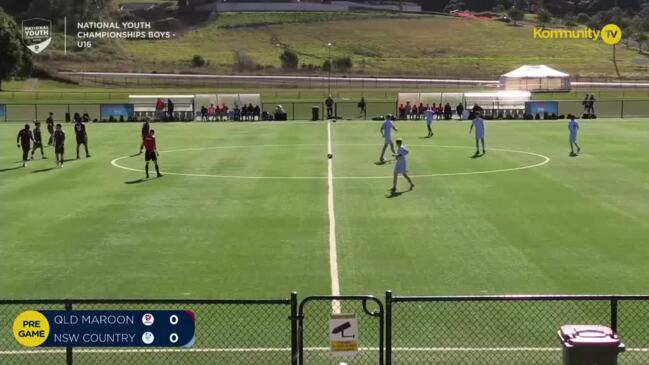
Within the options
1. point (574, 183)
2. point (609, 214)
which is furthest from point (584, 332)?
point (574, 183)

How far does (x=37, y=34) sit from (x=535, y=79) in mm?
69569

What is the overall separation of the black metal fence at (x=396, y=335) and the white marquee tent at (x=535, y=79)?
82.4 metres

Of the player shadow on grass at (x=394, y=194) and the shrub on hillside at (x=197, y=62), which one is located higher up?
the shrub on hillside at (x=197, y=62)

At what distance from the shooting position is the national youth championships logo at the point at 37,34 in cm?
11625

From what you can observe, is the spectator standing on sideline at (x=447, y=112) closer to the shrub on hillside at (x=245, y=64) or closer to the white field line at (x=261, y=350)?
the white field line at (x=261, y=350)

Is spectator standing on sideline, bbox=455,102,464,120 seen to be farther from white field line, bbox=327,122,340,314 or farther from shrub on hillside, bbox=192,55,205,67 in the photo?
shrub on hillside, bbox=192,55,205,67

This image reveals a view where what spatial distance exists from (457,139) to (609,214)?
84.7ft

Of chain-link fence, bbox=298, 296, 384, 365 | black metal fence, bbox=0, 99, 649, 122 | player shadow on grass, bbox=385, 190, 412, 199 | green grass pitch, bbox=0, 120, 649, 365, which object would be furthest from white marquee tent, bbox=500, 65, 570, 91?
chain-link fence, bbox=298, 296, 384, 365

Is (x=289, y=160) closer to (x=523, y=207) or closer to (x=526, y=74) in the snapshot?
(x=523, y=207)

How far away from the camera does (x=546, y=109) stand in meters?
70.4

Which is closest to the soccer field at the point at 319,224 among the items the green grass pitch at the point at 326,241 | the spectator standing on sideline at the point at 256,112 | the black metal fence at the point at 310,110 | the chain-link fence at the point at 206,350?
the green grass pitch at the point at 326,241

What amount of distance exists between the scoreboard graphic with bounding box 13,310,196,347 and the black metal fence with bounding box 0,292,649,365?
1.41 m

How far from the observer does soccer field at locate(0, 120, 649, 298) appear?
1703 centimetres

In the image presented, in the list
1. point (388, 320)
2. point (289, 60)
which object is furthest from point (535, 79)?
point (388, 320)
